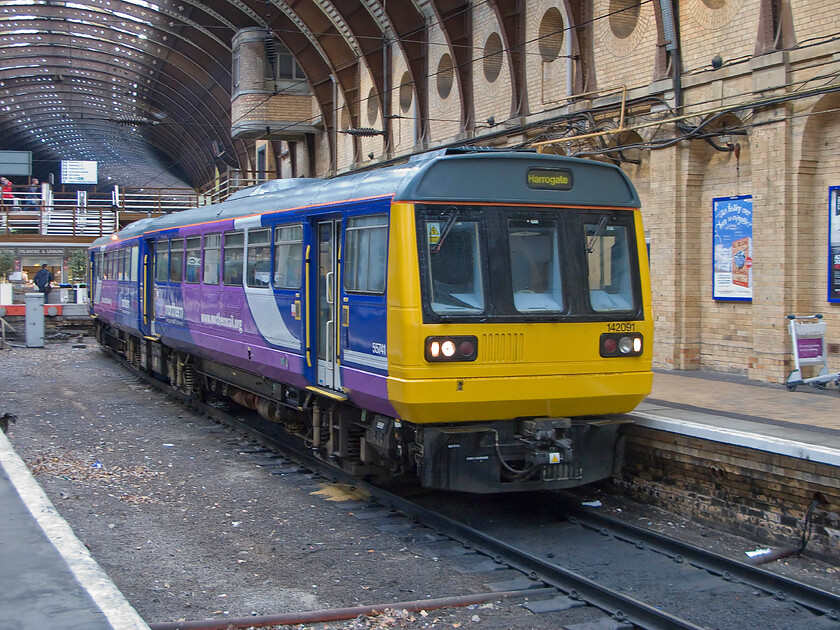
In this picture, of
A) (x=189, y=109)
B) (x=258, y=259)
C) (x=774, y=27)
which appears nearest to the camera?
(x=258, y=259)

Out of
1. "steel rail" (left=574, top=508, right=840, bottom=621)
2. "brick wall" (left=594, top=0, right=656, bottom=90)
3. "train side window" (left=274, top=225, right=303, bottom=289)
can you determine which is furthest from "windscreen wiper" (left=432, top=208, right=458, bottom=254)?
"brick wall" (left=594, top=0, right=656, bottom=90)

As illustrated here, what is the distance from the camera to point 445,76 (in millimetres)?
22547

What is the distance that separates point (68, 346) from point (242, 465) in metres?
18.1

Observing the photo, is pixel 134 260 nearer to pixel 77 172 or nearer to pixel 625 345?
pixel 625 345

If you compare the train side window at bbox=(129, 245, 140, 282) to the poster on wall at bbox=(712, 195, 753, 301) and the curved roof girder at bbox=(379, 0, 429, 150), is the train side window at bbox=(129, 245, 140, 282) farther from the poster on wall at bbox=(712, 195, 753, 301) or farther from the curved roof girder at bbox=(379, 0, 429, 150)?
the poster on wall at bbox=(712, 195, 753, 301)

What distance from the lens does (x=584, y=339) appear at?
305 inches

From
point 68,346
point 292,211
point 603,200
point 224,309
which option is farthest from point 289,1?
point 603,200

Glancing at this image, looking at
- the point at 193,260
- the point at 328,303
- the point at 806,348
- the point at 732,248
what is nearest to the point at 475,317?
the point at 328,303

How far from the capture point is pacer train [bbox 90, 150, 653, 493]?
7250 mm

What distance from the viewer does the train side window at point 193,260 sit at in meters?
13.0

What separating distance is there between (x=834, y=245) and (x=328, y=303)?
271 inches

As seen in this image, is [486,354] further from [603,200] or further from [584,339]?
[603,200]

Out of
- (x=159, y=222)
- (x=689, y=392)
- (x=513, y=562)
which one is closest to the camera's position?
(x=513, y=562)

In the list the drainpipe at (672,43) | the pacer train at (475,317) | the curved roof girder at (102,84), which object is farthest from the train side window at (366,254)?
the curved roof girder at (102,84)
